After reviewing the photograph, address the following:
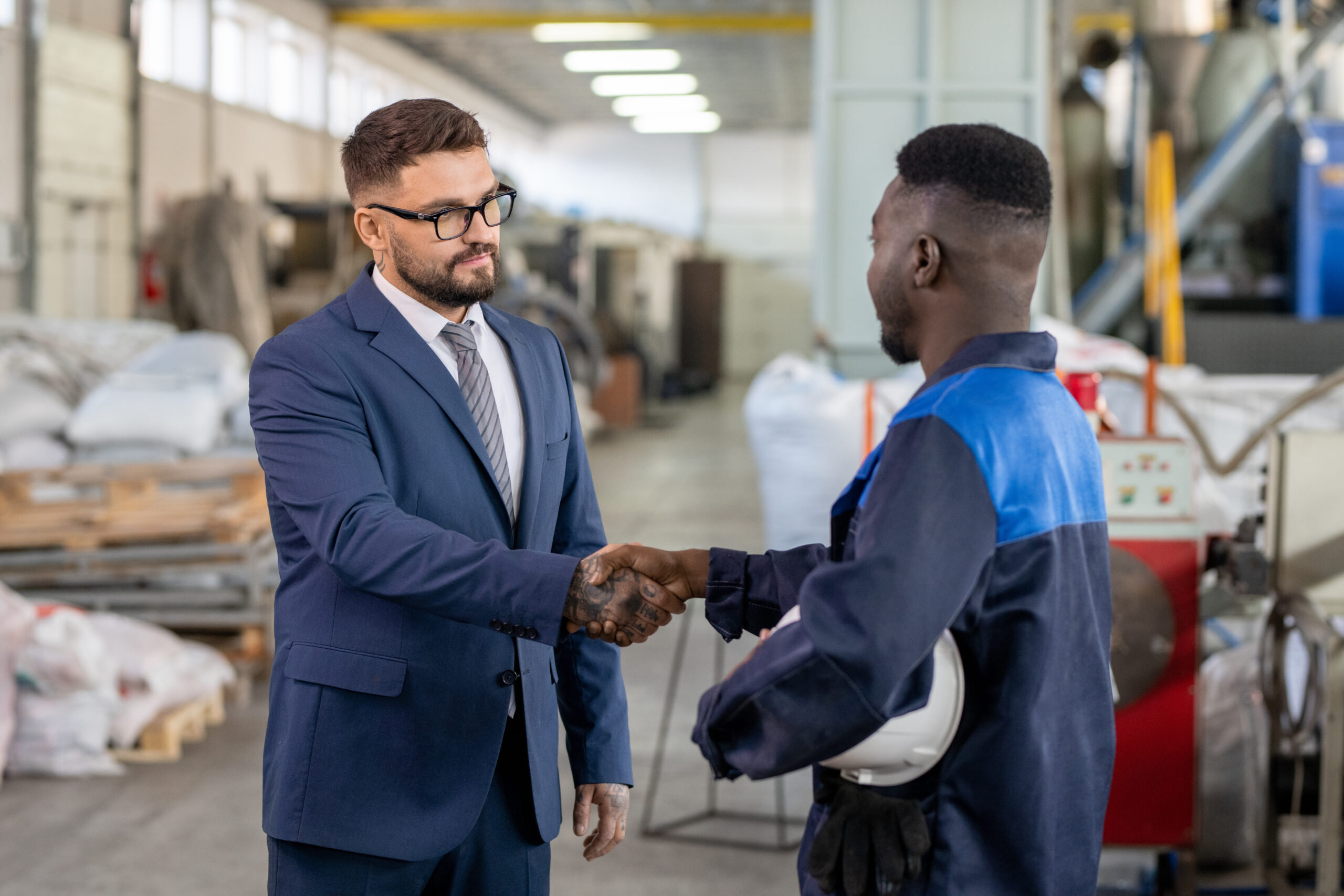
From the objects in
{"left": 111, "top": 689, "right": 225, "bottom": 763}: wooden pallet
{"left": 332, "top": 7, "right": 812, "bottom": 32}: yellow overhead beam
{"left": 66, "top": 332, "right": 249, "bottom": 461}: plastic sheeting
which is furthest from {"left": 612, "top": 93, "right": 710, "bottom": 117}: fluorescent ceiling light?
{"left": 111, "top": 689, "right": 225, "bottom": 763}: wooden pallet

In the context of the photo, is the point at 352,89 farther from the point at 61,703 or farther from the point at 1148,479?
the point at 1148,479

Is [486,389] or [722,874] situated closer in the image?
[486,389]

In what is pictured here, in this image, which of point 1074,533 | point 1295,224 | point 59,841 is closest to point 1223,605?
point 1074,533

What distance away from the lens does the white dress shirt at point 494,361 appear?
167 cm

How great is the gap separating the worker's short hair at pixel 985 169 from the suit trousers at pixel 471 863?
3.05ft

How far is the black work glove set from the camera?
1236 millimetres

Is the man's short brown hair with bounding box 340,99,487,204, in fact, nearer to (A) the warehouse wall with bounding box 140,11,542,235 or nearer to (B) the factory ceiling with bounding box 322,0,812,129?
(A) the warehouse wall with bounding box 140,11,542,235

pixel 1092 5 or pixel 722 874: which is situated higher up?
pixel 1092 5

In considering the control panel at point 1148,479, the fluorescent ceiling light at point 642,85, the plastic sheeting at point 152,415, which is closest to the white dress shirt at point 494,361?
the control panel at point 1148,479

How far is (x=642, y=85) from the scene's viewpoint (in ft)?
68.3

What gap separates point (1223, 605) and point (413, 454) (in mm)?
2487

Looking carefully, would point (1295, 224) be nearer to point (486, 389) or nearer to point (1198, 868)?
point (1198, 868)

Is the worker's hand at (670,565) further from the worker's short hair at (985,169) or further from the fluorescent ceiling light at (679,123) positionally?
the fluorescent ceiling light at (679,123)

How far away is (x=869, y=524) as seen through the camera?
1.13 m
